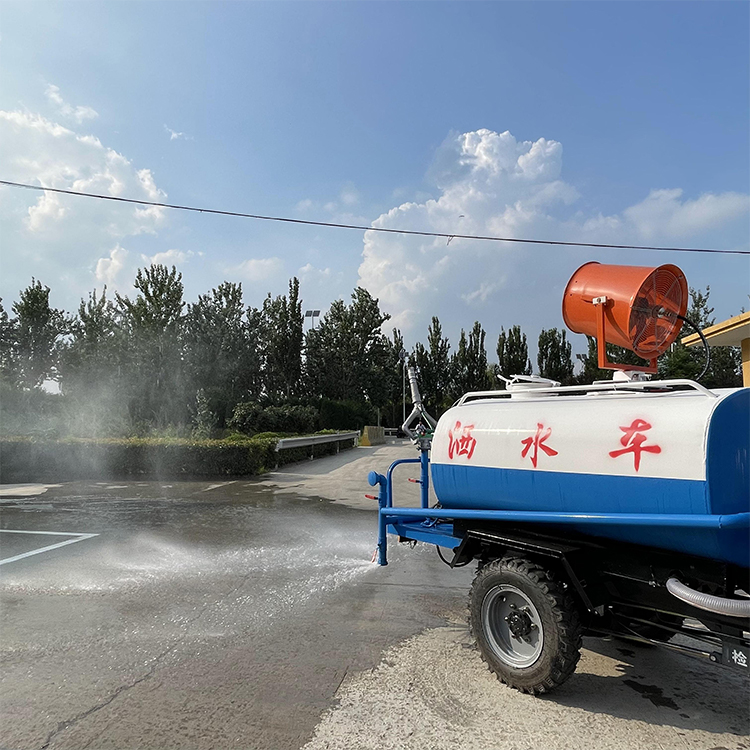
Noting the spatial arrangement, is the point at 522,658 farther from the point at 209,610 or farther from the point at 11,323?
the point at 11,323

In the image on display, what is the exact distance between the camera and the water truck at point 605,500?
9.89ft

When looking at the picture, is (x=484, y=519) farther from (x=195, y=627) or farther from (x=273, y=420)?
(x=273, y=420)

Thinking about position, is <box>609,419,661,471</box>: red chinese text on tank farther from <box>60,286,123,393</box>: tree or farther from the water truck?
<box>60,286,123,393</box>: tree

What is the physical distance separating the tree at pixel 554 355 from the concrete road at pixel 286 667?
4382 cm

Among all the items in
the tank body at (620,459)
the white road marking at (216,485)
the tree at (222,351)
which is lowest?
the white road marking at (216,485)

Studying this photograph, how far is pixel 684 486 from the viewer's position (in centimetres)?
300

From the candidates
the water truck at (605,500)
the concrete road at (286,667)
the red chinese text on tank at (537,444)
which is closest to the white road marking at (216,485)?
the concrete road at (286,667)

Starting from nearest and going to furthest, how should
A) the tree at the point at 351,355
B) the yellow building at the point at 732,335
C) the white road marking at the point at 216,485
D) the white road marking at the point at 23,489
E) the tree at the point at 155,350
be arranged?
the yellow building at the point at 732,335, the white road marking at the point at 23,489, the white road marking at the point at 216,485, the tree at the point at 155,350, the tree at the point at 351,355

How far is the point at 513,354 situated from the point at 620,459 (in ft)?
154

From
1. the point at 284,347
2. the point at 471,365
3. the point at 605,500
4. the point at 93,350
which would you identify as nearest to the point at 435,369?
the point at 471,365

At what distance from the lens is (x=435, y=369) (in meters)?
50.8

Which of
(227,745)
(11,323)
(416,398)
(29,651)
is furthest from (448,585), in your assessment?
(11,323)

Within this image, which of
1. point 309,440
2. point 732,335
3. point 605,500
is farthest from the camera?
point 309,440

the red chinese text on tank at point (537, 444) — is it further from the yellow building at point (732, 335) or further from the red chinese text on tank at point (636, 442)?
the yellow building at point (732, 335)
